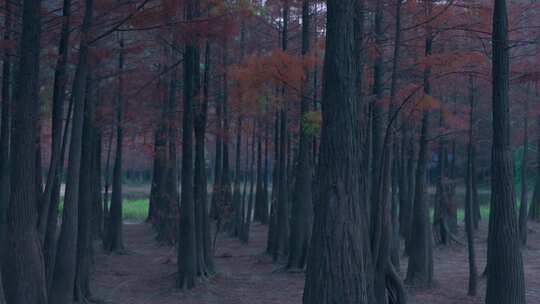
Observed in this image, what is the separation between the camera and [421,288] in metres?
19.0

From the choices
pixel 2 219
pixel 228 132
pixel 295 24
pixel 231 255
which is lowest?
pixel 231 255

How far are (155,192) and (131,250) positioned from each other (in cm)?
293

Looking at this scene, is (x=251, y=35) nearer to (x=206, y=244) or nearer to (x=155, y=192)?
(x=155, y=192)

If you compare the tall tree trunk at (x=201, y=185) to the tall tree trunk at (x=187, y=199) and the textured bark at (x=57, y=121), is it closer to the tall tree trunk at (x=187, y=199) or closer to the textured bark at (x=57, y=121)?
the tall tree trunk at (x=187, y=199)

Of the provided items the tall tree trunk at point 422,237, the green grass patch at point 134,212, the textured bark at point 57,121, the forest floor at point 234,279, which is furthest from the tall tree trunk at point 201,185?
the green grass patch at point 134,212

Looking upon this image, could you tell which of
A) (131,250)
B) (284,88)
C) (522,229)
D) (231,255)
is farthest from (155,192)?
(522,229)

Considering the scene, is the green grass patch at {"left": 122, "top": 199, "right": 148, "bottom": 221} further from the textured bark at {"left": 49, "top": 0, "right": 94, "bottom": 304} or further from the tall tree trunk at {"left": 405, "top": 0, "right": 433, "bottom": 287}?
the textured bark at {"left": 49, "top": 0, "right": 94, "bottom": 304}

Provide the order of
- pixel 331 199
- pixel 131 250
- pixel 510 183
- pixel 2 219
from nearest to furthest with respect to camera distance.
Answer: pixel 331 199, pixel 510 183, pixel 2 219, pixel 131 250

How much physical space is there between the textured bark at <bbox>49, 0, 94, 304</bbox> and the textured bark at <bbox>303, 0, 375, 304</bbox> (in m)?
5.55

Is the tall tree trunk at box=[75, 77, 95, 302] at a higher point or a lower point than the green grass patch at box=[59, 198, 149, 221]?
higher

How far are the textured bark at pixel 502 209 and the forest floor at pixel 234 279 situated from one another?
5.46 meters

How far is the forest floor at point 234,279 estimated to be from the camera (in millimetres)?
17812

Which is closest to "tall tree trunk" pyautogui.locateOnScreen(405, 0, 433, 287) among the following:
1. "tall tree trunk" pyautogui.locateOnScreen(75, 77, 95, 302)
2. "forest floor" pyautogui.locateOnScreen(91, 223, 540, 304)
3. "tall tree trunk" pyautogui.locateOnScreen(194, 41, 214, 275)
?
"forest floor" pyautogui.locateOnScreen(91, 223, 540, 304)

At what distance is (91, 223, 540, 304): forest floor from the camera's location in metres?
17.8
